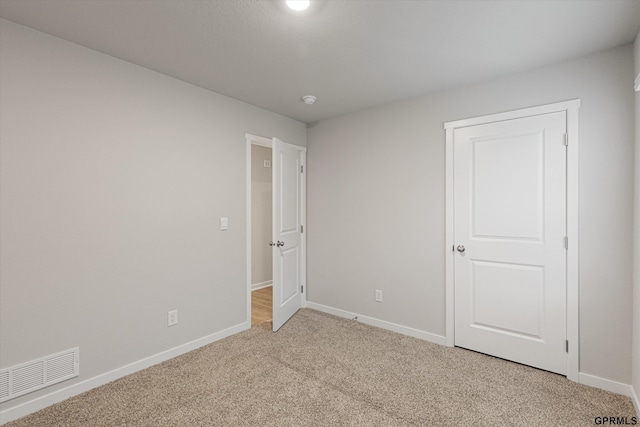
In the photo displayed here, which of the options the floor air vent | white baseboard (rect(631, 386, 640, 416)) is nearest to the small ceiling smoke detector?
the floor air vent

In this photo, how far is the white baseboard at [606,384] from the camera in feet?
6.85

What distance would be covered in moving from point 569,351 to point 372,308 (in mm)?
1709

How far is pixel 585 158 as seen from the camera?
2219 millimetres

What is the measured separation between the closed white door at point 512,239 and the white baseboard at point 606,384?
0.13 meters

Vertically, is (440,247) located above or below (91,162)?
below

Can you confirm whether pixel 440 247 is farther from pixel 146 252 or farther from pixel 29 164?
pixel 29 164

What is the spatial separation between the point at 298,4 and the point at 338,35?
0.40 m

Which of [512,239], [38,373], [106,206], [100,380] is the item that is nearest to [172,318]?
[100,380]

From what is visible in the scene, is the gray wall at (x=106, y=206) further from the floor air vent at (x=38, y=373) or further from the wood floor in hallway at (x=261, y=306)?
the wood floor in hallway at (x=261, y=306)

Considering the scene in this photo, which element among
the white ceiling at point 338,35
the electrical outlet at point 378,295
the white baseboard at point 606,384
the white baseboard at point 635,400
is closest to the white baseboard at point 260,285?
the electrical outlet at point 378,295

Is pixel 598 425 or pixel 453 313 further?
pixel 453 313

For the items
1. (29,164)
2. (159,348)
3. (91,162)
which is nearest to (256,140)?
(91,162)

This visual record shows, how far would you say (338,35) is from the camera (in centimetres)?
196

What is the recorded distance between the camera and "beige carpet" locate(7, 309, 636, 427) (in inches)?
72.9
